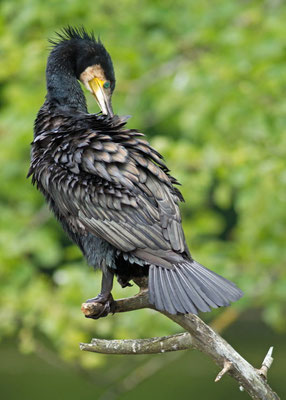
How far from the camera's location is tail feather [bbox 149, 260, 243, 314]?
2.77 metres

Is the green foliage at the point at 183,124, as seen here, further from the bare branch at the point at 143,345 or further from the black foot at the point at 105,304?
the bare branch at the point at 143,345

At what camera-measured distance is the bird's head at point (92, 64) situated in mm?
3848

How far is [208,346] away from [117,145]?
91cm

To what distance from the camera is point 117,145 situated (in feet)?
10.5

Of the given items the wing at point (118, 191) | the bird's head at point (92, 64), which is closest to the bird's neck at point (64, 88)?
the bird's head at point (92, 64)

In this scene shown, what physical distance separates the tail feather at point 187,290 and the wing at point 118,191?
7cm

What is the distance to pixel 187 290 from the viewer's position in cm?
284

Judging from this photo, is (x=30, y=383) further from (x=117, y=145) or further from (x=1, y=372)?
(x=117, y=145)

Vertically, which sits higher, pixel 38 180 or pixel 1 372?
pixel 1 372

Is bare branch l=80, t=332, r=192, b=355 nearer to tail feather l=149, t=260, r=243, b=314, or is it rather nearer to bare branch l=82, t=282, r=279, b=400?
bare branch l=82, t=282, r=279, b=400

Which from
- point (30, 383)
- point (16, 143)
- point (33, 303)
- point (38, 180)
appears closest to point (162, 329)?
point (33, 303)

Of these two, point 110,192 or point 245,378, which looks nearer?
point 245,378

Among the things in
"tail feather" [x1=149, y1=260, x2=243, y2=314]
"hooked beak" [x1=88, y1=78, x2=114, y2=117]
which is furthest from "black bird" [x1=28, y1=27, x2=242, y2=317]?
"hooked beak" [x1=88, y1=78, x2=114, y2=117]

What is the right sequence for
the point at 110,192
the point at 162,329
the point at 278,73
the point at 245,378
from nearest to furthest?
1. the point at 245,378
2. the point at 110,192
3. the point at 278,73
4. the point at 162,329
